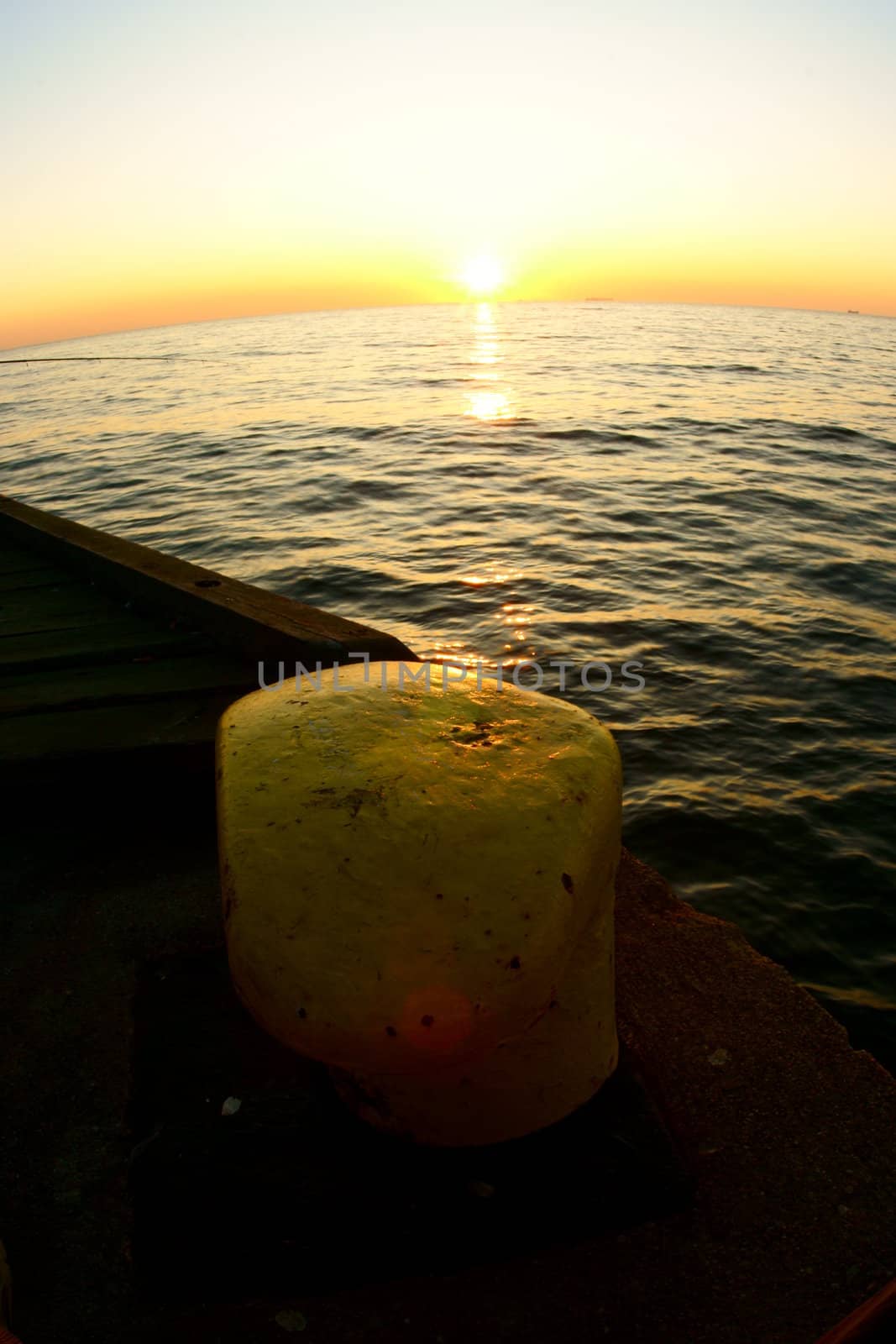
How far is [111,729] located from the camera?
3.15 metres

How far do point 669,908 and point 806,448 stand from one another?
1518 centimetres

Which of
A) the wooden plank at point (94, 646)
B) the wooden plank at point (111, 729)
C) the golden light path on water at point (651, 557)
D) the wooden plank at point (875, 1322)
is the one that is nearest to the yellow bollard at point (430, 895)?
the wooden plank at point (875, 1322)

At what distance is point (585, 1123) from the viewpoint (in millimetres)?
1920

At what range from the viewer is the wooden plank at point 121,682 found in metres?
3.41

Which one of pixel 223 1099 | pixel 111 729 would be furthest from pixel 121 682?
pixel 223 1099

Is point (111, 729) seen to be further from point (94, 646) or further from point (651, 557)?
point (651, 557)

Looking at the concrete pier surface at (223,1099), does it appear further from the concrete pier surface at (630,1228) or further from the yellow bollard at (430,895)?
the yellow bollard at (430,895)

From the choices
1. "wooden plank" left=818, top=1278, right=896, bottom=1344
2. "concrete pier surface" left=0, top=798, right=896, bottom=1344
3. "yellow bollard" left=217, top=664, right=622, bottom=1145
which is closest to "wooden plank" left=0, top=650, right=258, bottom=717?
"concrete pier surface" left=0, top=798, right=896, bottom=1344

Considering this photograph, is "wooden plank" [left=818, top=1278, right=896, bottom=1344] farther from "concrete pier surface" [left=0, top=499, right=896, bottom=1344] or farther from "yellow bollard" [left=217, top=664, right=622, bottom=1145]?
"concrete pier surface" [left=0, top=499, right=896, bottom=1344]

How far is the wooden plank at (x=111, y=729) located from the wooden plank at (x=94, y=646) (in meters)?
0.60

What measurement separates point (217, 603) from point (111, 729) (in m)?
1.01

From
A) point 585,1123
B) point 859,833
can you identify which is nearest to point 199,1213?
point 585,1123

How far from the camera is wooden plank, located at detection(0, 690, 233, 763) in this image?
299 cm

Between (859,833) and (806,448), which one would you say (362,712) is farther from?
(806,448)
